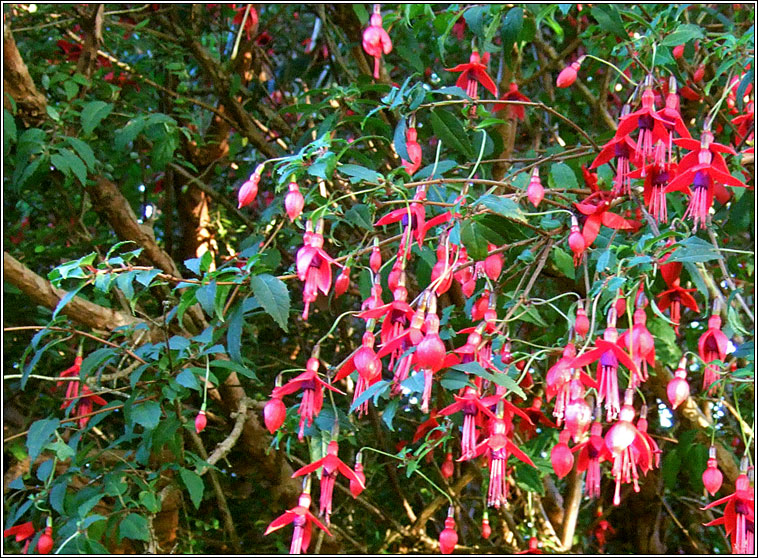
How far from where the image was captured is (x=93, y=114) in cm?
138

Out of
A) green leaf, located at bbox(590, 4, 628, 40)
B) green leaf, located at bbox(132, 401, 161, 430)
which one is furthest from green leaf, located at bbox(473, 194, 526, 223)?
green leaf, located at bbox(132, 401, 161, 430)

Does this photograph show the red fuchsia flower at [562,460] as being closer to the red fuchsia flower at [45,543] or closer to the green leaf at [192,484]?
the green leaf at [192,484]

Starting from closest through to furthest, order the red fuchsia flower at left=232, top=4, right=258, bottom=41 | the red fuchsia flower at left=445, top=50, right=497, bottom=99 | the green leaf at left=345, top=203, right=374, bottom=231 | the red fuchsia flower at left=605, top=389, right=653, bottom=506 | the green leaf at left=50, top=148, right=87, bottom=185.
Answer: the red fuchsia flower at left=605, top=389, right=653, bottom=506, the green leaf at left=345, top=203, right=374, bottom=231, the red fuchsia flower at left=445, top=50, right=497, bottom=99, the green leaf at left=50, top=148, right=87, bottom=185, the red fuchsia flower at left=232, top=4, right=258, bottom=41

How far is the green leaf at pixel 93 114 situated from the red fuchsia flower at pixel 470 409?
90 centimetres

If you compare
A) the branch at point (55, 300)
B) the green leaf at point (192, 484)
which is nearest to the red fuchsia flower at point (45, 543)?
the green leaf at point (192, 484)

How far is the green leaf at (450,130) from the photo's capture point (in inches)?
36.3

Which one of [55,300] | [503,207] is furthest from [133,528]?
[503,207]

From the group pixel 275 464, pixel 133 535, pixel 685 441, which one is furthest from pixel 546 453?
pixel 133 535

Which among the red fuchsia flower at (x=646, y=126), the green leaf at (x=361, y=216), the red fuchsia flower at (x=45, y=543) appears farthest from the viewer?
the red fuchsia flower at (x=45, y=543)

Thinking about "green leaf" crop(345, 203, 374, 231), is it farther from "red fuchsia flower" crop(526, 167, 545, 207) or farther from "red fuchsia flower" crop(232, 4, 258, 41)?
"red fuchsia flower" crop(232, 4, 258, 41)

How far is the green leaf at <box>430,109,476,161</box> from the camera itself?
0.92 meters

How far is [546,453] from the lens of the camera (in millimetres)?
1553

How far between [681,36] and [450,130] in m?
0.29

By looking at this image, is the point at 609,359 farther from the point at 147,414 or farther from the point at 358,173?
the point at 147,414
